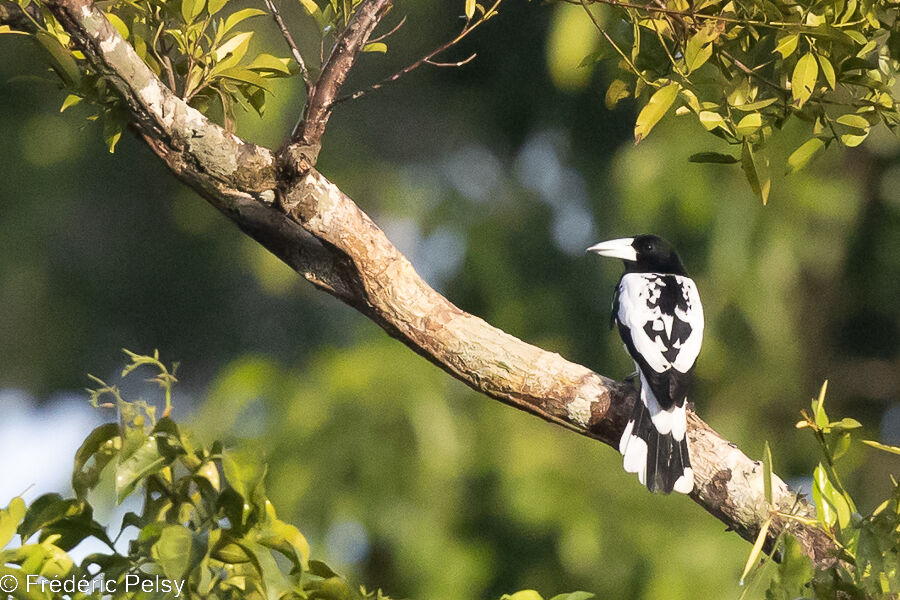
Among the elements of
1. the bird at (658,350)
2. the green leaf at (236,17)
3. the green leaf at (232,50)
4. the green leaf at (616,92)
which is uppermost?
Answer: the green leaf at (236,17)

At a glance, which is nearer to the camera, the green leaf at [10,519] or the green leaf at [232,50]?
the green leaf at [10,519]

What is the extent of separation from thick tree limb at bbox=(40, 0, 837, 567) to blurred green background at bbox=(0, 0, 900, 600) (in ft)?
8.07

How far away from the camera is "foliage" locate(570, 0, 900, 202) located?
1489mm

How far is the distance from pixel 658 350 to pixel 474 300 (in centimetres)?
268

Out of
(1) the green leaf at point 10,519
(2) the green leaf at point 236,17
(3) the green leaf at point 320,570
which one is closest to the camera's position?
(1) the green leaf at point 10,519

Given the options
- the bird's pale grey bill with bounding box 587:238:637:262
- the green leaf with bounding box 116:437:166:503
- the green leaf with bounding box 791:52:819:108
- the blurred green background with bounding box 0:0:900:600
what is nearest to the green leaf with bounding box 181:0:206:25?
the green leaf with bounding box 116:437:166:503

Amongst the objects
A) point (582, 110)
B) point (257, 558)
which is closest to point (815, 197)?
point (582, 110)

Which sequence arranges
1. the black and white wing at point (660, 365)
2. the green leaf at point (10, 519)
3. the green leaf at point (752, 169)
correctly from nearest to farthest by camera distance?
the green leaf at point (10, 519) → the green leaf at point (752, 169) → the black and white wing at point (660, 365)

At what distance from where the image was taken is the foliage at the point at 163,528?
1.28m

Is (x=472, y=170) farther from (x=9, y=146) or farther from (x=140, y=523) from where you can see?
(x=140, y=523)

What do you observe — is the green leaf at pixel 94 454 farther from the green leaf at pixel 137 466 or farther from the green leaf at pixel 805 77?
the green leaf at pixel 805 77

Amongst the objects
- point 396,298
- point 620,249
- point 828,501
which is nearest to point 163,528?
point 396,298

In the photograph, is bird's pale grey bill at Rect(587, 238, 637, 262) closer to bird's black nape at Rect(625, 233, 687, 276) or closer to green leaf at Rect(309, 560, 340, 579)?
bird's black nape at Rect(625, 233, 687, 276)

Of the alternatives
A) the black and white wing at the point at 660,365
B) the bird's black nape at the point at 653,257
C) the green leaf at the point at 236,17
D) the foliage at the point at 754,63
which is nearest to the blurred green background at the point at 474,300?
the bird's black nape at the point at 653,257
